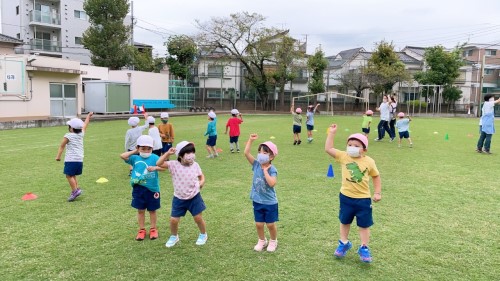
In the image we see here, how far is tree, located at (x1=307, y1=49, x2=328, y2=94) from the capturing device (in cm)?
4234

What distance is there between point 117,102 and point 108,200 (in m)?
24.5

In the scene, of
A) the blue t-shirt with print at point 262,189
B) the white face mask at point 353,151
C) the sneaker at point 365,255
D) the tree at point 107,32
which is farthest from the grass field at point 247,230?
the tree at point 107,32

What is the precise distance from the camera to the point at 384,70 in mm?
37625

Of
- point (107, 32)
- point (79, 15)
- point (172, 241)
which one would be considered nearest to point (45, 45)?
point (79, 15)

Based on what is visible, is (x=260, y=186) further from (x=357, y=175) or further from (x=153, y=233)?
(x=153, y=233)

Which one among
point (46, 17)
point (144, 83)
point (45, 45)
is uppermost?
point (46, 17)

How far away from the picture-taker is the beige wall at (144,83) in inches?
1310

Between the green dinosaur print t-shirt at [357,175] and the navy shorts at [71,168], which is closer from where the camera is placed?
the green dinosaur print t-shirt at [357,175]

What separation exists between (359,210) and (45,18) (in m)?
44.5

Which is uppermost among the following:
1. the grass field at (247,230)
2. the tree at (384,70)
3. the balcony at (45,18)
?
the balcony at (45,18)

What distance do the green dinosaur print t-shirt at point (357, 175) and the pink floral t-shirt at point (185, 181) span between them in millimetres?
1696

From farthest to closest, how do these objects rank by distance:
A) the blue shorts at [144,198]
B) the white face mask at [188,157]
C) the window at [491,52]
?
the window at [491,52] < the blue shorts at [144,198] < the white face mask at [188,157]

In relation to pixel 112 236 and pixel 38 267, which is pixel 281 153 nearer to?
Result: pixel 112 236

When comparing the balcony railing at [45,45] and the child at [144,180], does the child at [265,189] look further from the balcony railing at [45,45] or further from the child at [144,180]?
the balcony railing at [45,45]
